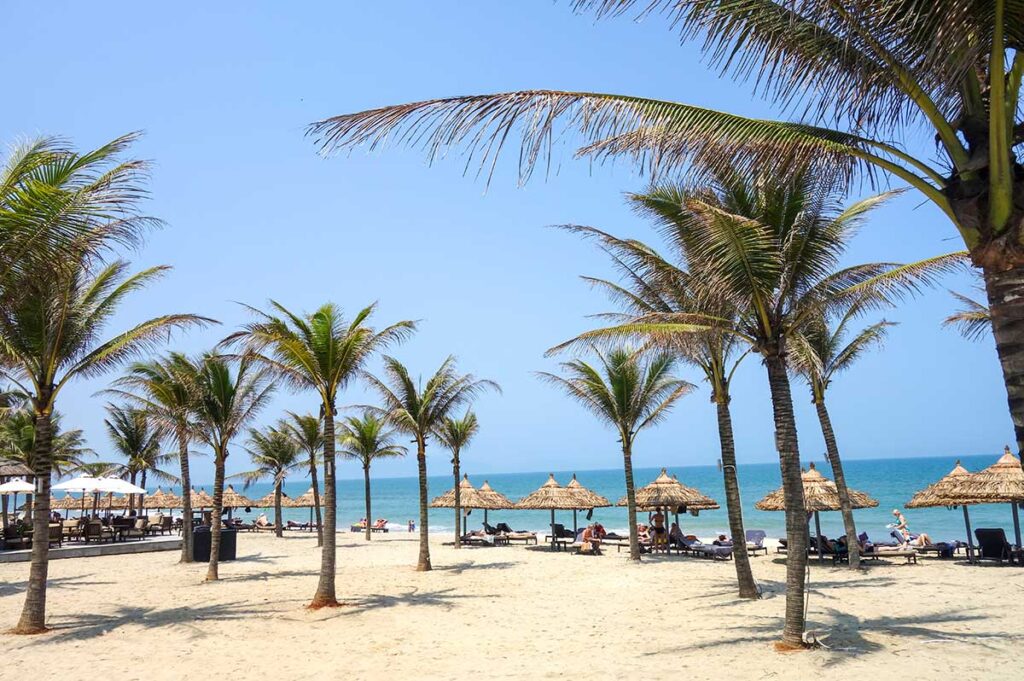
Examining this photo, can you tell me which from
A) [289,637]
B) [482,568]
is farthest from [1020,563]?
[289,637]

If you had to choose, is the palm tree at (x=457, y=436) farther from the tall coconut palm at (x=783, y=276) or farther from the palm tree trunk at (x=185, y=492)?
the tall coconut palm at (x=783, y=276)

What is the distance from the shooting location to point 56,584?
49.7 feet

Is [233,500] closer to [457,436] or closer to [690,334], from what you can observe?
[457,436]

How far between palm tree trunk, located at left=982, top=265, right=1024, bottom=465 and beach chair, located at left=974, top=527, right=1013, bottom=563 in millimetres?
14680

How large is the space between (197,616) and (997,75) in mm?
12140

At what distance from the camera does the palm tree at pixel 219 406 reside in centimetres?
1589

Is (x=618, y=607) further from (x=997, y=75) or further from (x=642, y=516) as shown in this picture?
(x=642, y=516)

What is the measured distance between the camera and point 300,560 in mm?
19625

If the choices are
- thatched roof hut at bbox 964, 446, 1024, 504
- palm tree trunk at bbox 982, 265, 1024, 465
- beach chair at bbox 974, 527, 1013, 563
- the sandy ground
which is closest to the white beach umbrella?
the sandy ground

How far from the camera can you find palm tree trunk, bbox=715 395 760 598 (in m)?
11.6

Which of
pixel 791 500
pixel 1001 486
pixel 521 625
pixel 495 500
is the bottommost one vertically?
pixel 521 625

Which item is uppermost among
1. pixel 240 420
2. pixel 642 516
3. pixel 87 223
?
pixel 87 223

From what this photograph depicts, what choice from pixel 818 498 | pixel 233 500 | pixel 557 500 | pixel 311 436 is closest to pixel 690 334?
pixel 818 498

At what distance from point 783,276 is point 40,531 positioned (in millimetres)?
10584
